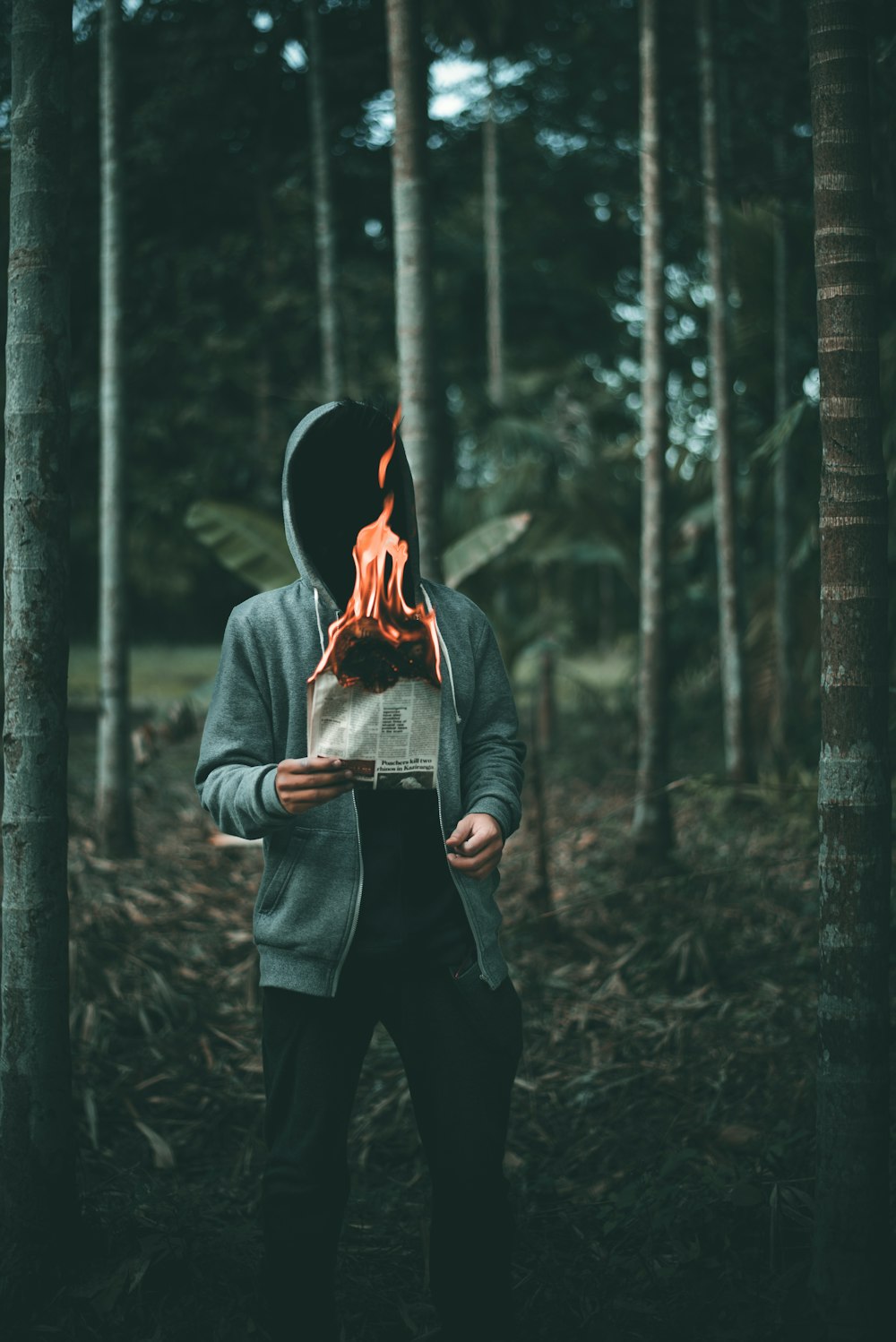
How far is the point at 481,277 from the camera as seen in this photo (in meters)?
19.6

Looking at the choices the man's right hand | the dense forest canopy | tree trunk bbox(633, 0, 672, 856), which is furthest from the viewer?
the dense forest canopy

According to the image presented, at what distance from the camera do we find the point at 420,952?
96.8 inches

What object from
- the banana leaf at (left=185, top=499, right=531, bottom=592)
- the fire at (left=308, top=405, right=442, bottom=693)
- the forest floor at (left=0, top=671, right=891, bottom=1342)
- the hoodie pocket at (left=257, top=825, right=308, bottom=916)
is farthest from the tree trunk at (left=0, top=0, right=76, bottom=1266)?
the banana leaf at (left=185, top=499, right=531, bottom=592)

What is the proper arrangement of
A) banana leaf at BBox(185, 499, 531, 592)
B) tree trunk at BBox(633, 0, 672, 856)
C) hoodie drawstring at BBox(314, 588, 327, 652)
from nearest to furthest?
hoodie drawstring at BBox(314, 588, 327, 652) → tree trunk at BBox(633, 0, 672, 856) → banana leaf at BBox(185, 499, 531, 592)

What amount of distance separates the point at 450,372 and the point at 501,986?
17.5m

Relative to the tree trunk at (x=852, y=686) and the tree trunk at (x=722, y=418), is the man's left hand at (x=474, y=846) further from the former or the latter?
the tree trunk at (x=722, y=418)

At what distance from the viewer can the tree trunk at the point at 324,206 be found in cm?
1052

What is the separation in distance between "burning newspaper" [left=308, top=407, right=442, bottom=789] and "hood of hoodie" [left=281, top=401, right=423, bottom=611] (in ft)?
0.77

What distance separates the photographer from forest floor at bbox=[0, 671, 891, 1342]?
2.90 metres

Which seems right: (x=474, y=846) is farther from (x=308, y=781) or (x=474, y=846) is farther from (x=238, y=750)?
(x=238, y=750)

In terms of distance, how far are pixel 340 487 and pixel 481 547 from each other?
14.2 feet

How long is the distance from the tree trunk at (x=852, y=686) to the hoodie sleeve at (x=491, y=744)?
72 cm

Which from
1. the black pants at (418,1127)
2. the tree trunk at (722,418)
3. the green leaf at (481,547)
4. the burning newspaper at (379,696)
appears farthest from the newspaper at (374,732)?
the tree trunk at (722,418)

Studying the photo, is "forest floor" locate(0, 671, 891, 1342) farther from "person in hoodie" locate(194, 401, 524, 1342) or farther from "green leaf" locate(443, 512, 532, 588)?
"green leaf" locate(443, 512, 532, 588)
